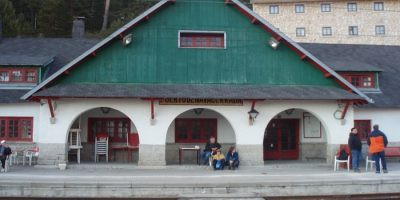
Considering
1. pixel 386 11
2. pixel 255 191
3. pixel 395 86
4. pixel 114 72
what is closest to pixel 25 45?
pixel 114 72

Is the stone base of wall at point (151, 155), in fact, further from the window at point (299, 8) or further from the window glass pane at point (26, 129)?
the window at point (299, 8)

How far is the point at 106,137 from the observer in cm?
1814

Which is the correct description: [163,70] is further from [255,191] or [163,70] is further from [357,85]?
[357,85]

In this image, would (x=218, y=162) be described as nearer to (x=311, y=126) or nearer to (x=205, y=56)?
(x=205, y=56)

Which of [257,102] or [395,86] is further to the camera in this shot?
[395,86]

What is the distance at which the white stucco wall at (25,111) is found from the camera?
17984mm

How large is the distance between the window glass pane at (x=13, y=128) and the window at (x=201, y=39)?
7825 millimetres

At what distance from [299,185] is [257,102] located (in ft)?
17.5

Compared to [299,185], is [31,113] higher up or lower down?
higher up

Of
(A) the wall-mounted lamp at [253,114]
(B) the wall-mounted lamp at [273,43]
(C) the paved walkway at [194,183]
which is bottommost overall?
(C) the paved walkway at [194,183]

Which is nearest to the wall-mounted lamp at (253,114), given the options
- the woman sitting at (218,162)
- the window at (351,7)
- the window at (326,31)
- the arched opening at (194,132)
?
the woman sitting at (218,162)

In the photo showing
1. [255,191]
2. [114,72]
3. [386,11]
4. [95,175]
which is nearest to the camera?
[255,191]

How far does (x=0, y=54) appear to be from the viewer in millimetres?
19875

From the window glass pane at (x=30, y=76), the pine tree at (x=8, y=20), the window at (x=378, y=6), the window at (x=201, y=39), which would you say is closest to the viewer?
the window at (x=201, y=39)
